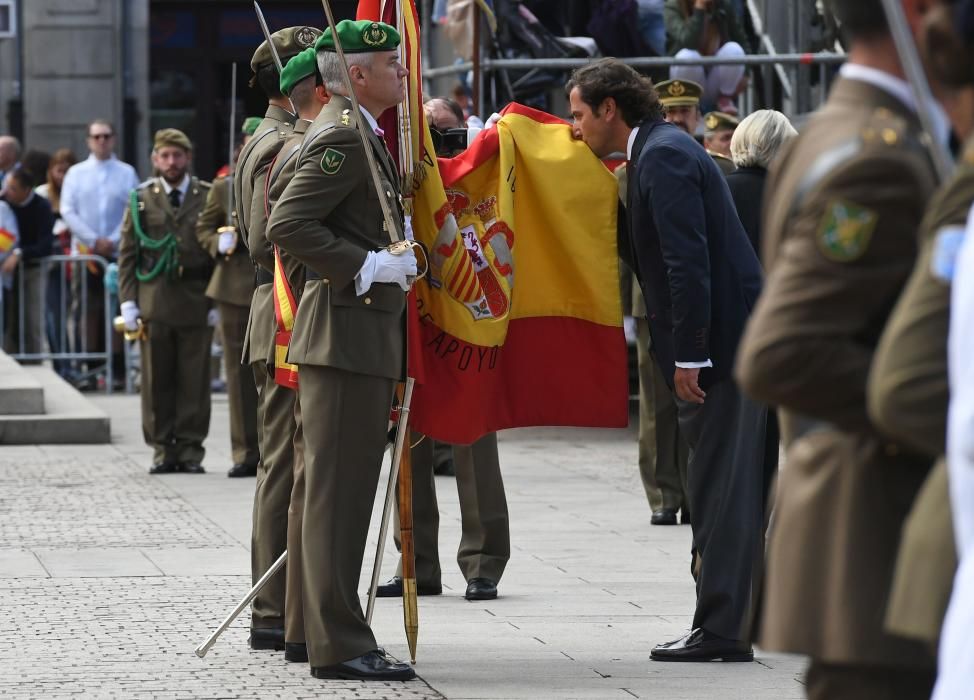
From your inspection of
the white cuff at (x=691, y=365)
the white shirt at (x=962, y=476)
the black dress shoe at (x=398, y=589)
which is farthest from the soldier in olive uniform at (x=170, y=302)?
the white shirt at (x=962, y=476)

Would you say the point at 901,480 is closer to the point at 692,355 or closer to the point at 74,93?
the point at 692,355

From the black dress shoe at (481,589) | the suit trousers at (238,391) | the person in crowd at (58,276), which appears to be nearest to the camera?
the black dress shoe at (481,589)

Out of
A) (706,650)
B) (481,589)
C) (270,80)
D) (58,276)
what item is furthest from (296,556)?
(58,276)

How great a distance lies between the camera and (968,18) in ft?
9.02

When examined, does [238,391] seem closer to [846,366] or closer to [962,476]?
[846,366]

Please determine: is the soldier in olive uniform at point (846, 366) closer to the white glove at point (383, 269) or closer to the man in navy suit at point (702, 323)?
the white glove at point (383, 269)

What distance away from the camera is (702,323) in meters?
6.41

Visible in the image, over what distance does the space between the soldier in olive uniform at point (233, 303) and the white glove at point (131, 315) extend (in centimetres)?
54

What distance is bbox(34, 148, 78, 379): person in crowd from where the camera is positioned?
699 inches

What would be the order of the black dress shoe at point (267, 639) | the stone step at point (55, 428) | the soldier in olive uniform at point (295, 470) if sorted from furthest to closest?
the stone step at point (55, 428) < the black dress shoe at point (267, 639) < the soldier in olive uniform at point (295, 470)

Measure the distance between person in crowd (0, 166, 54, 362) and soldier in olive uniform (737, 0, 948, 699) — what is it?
15.0 m

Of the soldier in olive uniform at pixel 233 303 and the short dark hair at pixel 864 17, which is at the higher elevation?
the short dark hair at pixel 864 17

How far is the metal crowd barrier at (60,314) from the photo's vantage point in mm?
17625

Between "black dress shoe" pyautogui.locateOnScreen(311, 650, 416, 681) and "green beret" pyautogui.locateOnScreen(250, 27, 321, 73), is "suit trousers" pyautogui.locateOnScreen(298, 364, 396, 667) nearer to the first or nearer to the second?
"black dress shoe" pyautogui.locateOnScreen(311, 650, 416, 681)
